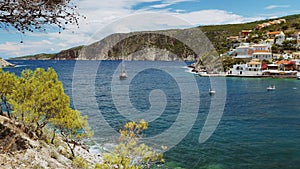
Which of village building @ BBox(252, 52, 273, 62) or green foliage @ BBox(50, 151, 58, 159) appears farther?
village building @ BBox(252, 52, 273, 62)

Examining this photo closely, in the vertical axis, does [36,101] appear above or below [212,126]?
above

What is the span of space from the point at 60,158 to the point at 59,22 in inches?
503

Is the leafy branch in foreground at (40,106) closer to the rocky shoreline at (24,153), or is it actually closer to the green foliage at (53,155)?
the rocky shoreline at (24,153)

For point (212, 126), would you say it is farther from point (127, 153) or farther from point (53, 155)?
point (127, 153)

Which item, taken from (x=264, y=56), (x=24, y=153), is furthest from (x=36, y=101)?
(x=264, y=56)

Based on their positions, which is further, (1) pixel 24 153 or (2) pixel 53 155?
(2) pixel 53 155

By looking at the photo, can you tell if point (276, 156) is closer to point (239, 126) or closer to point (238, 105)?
point (239, 126)

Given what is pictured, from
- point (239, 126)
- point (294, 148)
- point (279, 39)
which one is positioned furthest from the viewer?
point (279, 39)

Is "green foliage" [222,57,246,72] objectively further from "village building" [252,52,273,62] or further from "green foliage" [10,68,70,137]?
"green foliage" [10,68,70,137]

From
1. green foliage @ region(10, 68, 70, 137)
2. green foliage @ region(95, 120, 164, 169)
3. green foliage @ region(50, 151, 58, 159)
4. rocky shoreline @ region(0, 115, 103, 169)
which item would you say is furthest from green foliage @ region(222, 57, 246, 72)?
green foliage @ region(95, 120, 164, 169)

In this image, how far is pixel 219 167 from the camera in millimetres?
19922

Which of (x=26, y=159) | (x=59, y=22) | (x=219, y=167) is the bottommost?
(x=219, y=167)

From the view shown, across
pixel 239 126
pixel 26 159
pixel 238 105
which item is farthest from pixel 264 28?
pixel 26 159

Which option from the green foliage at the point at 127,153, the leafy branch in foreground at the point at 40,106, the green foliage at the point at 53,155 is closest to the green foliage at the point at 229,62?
the leafy branch in foreground at the point at 40,106
